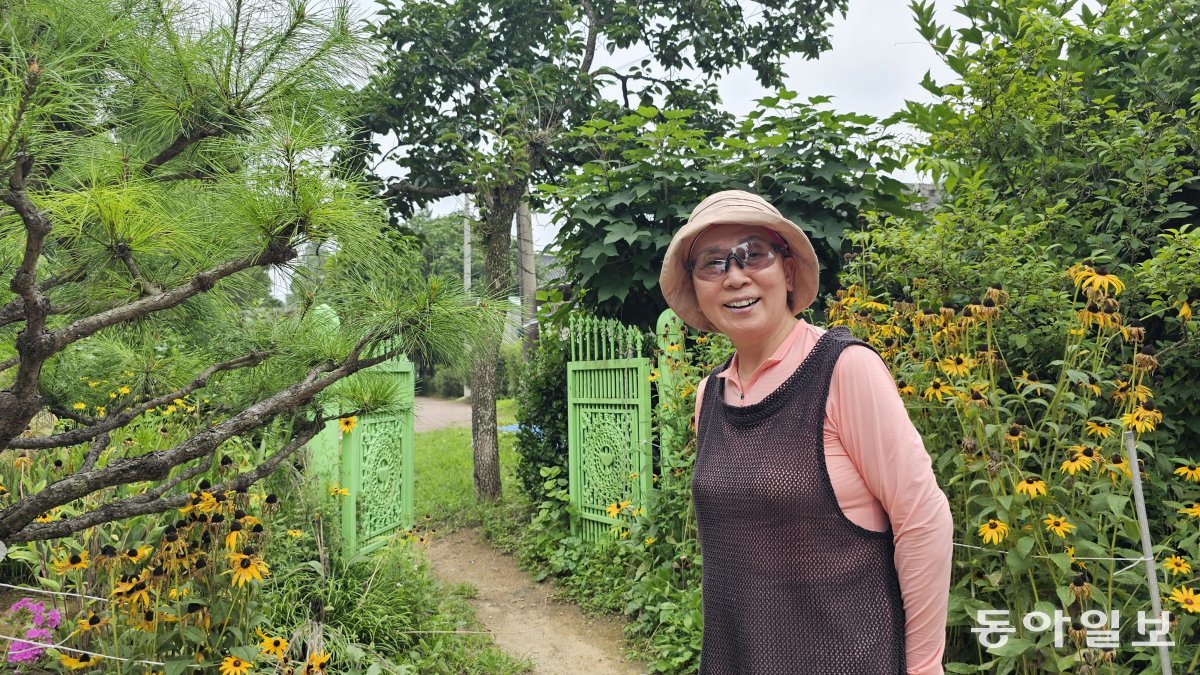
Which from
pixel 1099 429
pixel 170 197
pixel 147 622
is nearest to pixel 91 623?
pixel 147 622

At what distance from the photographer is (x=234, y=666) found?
2285mm

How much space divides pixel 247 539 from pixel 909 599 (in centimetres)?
215

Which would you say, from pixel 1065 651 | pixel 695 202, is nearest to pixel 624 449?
pixel 695 202

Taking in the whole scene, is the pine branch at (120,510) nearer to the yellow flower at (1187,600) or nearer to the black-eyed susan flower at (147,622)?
the black-eyed susan flower at (147,622)

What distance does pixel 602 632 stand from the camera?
4.04 metres

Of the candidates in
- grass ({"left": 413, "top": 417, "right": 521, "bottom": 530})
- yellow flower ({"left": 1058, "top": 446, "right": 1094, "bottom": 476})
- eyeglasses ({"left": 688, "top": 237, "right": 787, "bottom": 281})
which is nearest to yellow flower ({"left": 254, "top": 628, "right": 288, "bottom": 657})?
eyeglasses ({"left": 688, "top": 237, "right": 787, "bottom": 281})

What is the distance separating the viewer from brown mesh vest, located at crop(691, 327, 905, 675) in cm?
120

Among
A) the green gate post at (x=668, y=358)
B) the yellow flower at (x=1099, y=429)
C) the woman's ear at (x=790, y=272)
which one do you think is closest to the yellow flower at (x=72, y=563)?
the woman's ear at (x=790, y=272)

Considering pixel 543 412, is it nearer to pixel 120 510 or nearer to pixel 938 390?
pixel 938 390

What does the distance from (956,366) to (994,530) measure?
0.44 meters

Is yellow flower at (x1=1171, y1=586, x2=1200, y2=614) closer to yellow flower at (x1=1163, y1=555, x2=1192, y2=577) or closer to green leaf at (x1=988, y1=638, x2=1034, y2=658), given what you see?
yellow flower at (x1=1163, y1=555, x2=1192, y2=577)

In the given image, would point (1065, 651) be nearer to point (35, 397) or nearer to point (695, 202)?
point (35, 397)

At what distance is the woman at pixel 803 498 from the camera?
1173 mm

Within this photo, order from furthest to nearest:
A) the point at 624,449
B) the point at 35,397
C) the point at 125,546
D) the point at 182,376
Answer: the point at 624,449 < the point at 125,546 < the point at 182,376 < the point at 35,397
